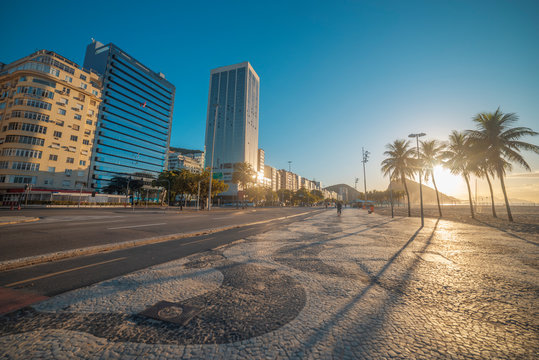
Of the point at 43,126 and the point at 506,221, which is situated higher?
the point at 43,126

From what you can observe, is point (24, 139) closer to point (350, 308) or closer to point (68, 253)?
point (68, 253)

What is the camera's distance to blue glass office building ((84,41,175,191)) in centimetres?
7669

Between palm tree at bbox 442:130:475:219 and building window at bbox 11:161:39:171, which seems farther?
building window at bbox 11:161:39:171

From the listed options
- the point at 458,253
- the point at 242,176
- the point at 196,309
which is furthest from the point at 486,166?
the point at 242,176

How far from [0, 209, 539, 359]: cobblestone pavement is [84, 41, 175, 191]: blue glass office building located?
94.1 metres

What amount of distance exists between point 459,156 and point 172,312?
31332 mm

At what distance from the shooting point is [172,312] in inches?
86.8

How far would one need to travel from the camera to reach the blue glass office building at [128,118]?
76.7m

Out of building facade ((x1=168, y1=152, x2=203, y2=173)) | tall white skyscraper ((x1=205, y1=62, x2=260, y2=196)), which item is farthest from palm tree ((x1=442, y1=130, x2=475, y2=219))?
building facade ((x1=168, y1=152, x2=203, y2=173))

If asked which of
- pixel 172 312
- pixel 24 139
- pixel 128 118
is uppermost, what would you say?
pixel 128 118

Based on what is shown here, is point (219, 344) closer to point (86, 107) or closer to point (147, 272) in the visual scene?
point (147, 272)

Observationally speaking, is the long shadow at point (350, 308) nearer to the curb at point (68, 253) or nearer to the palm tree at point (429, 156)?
the curb at point (68, 253)

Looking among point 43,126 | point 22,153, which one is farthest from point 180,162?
point 22,153

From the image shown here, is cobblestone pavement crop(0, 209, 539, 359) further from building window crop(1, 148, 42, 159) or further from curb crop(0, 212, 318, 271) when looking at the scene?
building window crop(1, 148, 42, 159)
